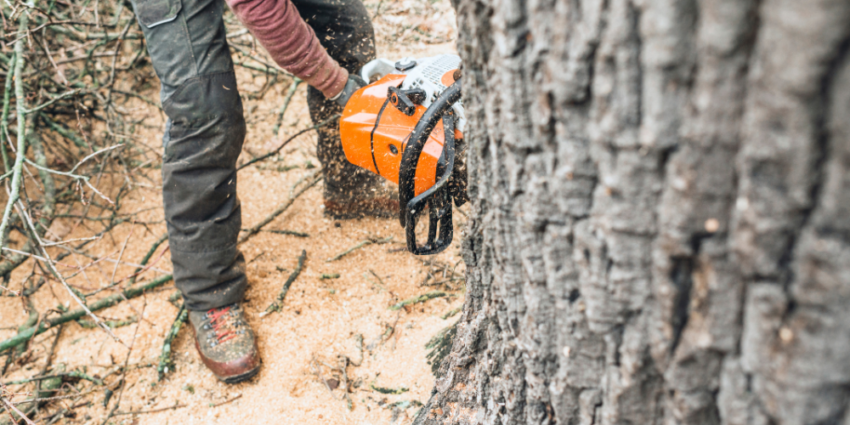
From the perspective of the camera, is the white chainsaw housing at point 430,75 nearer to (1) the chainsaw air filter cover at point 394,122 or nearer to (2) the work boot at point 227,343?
(1) the chainsaw air filter cover at point 394,122

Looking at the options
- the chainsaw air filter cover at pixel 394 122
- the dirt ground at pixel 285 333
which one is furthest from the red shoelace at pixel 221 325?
the chainsaw air filter cover at pixel 394 122

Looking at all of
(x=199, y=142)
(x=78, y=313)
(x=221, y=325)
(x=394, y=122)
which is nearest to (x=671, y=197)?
(x=394, y=122)

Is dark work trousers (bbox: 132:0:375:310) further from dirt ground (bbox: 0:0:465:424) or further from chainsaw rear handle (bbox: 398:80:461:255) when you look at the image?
chainsaw rear handle (bbox: 398:80:461:255)

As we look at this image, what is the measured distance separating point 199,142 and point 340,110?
91 cm

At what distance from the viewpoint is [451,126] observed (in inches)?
57.1

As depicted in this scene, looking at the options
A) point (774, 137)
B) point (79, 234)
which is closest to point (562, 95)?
point (774, 137)

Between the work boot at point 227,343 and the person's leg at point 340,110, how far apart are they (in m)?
0.84

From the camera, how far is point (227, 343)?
183cm

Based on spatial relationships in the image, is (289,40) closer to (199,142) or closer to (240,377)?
(199,142)

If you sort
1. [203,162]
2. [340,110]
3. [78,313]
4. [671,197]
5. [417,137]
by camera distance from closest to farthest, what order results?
[671,197], [417,137], [203,162], [78,313], [340,110]

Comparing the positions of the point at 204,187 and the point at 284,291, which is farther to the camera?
the point at 284,291

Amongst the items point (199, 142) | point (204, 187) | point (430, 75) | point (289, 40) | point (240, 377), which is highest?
point (289, 40)

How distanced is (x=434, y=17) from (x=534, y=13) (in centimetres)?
409

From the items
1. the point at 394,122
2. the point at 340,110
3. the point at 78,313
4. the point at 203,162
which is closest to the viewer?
the point at 394,122
